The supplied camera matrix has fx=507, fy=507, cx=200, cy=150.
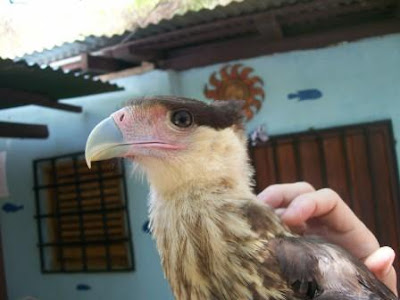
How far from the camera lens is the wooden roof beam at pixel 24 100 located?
369 cm

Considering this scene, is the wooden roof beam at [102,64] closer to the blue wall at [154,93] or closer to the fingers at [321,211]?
the blue wall at [154,93]

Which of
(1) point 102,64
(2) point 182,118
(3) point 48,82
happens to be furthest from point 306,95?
(2) point 182,118

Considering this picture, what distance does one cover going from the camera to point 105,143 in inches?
56.4

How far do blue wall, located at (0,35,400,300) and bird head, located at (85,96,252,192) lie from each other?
8.09 ft

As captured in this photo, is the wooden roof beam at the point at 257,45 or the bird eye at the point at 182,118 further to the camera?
the wooden roof beam at the point at 257,45

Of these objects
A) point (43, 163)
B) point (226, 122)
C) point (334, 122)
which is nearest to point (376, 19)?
point (334, 122)

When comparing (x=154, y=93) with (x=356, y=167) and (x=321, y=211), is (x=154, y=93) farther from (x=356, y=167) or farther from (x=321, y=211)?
(x=321, y=211)

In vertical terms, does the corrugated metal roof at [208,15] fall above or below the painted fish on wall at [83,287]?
above

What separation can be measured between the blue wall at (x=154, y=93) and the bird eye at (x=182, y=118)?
251 cm

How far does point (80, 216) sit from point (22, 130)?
101 cm

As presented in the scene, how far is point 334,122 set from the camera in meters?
3.79

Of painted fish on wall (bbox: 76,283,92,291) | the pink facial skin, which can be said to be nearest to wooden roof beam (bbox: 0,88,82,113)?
painted fish on wall (bbox: 76,283,92,291)

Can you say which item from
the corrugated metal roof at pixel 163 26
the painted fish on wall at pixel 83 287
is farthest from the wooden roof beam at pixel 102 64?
the painted fish on wall at pixel 83 287

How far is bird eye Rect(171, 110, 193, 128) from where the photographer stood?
58.4 inches
